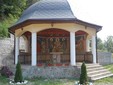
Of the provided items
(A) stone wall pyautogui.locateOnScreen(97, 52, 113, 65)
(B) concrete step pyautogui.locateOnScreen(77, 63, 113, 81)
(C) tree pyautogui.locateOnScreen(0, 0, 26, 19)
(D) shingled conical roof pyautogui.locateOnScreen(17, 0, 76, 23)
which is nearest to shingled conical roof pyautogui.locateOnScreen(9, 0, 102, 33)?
(D) shingled conical roof pyautogui.locateOnScreen(17, 0, 76, 23)

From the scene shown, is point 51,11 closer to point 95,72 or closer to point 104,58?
point 95,72

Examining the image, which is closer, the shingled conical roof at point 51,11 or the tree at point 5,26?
the shingled conical roof at point 51,11

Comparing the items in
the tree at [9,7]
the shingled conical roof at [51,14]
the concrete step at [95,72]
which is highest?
the tree at [9,7]

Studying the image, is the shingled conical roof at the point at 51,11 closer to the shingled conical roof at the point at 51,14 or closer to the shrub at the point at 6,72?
the shingled conical roof at the point at 51,14

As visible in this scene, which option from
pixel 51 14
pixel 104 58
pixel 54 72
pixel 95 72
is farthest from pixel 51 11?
pixel 104 58

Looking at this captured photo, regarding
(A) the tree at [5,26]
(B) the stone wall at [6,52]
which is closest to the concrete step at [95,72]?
(B) the stone wall at [6,52]

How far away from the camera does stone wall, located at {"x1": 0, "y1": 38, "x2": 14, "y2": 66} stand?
17.5 meters

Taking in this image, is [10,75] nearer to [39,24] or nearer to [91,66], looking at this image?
[39,24]

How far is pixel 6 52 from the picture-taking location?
18688 mm

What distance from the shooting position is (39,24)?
1507 cm

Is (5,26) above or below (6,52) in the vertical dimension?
above

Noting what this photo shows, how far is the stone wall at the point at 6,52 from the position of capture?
1749 centimetres

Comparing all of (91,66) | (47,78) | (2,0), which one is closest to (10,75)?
(47,78)

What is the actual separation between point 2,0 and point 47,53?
9277 millimetres
